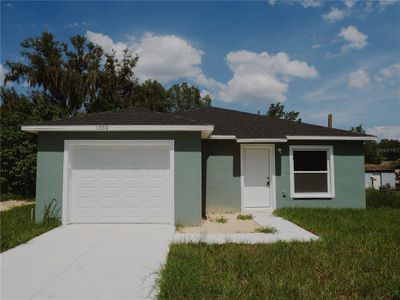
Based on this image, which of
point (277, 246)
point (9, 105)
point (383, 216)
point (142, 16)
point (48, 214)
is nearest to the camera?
point (277, 246)

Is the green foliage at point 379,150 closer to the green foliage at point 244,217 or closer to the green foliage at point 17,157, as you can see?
the green foliage at point 244,217

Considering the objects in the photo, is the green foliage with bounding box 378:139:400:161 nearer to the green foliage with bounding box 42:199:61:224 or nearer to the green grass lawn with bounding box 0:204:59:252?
the green foliage with bounding box 42:199:61:224

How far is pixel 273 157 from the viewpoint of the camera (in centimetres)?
1089

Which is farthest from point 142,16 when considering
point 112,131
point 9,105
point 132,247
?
→ point 9,105

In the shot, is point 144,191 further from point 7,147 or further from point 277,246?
point 7,147

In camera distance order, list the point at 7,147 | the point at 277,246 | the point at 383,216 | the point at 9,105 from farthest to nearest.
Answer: the point at 9,105 → the point at 7,147 → the point at 383,216 → the point at 277,246

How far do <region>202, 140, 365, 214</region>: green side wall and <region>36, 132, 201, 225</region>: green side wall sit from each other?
7.36ft

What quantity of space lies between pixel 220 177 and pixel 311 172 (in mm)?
3423

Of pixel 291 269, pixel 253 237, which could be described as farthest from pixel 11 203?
pixel 291 269

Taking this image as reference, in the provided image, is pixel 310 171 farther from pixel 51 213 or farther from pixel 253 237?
pixel 51 213

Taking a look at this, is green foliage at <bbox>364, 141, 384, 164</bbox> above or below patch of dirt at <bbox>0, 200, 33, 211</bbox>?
above

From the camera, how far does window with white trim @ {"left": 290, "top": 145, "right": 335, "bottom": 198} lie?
10969mm

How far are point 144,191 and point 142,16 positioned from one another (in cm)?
581

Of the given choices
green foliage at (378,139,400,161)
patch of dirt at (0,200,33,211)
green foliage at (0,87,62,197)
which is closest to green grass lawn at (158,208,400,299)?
patch of dirt at (0,200,33,211)
